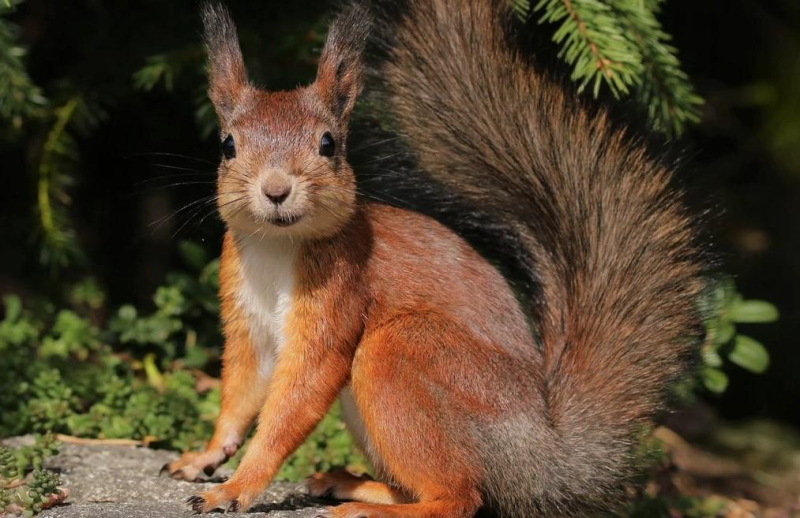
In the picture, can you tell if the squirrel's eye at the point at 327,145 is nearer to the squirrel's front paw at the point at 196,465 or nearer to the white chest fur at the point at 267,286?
the white chest fur at the point at 267,286

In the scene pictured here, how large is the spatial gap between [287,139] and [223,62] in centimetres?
40

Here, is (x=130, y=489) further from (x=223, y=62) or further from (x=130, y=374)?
(x=223, y=62)

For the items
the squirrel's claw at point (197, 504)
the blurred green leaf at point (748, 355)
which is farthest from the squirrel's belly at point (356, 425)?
the blurred green leaf at point (748, 355)

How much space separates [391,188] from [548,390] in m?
0.88

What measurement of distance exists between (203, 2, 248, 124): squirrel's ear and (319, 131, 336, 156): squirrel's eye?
30 centimetres

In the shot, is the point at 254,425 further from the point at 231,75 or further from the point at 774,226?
the point at 774,226

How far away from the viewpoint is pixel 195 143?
15.9ft

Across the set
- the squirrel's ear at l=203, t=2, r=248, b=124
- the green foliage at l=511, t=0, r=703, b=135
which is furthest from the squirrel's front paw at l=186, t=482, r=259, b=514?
the green foliage at l=511, t=0, r=703, b=135

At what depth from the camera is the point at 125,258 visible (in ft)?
17.7

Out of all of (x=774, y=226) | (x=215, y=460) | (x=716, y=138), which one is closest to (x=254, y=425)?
(x=215, y=460)

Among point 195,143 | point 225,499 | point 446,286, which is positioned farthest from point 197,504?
point 195,143

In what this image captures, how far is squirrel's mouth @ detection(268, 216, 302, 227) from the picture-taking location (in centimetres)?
289

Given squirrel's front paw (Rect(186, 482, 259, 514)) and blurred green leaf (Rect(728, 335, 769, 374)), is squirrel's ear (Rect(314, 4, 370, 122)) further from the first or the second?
blurred green leaf (Rect(728, 335, 769, 374))

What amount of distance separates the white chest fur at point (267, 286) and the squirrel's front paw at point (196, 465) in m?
0.40
